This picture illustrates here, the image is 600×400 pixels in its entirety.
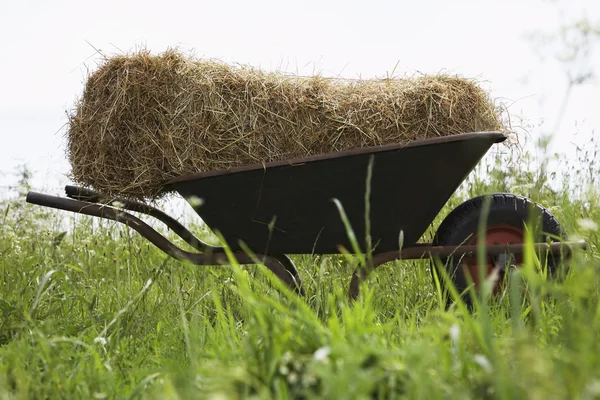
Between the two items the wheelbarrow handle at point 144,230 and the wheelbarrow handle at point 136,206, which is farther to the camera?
the wheelbarrow handle at point 136,206

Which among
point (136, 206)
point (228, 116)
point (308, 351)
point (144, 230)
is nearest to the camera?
point (308, 351)

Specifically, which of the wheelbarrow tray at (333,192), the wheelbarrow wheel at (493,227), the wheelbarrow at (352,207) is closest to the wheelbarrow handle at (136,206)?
the wheelbarrow at (352,207)

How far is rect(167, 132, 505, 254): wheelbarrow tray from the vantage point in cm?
233

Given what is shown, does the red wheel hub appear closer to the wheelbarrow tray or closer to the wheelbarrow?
the wheelbarrow

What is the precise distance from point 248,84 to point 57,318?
107cm

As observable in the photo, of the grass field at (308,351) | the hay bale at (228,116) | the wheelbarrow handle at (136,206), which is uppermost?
the hay bale at (228,116)

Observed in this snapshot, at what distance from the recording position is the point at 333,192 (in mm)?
2387

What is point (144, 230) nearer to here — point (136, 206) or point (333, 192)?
point (136, 206)

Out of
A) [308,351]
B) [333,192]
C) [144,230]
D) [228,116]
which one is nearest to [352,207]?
[333,192]

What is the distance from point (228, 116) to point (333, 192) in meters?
0.48

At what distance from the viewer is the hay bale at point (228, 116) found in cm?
233

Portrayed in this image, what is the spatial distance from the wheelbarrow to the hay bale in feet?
0.23

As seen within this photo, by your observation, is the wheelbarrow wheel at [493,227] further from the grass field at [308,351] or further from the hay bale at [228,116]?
the hay bale at [228,116]

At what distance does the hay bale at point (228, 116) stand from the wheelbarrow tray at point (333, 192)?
0.06 metres
